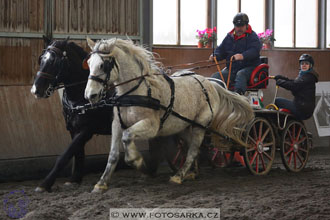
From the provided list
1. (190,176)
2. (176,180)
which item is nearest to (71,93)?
(176,180)

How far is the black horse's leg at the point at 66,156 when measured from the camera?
541 cm

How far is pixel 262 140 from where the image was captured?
22.0ft

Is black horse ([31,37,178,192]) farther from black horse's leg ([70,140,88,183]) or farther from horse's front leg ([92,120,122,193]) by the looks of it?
horse's front leg ([92,120,122,193])

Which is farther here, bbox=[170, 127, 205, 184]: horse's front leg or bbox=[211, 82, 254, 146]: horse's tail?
bbox=[211, 82, 254, 146]: horse's tail

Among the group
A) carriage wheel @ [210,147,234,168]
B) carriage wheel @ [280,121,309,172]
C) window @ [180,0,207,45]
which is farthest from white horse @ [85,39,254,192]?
window @ [180,0,207,45]

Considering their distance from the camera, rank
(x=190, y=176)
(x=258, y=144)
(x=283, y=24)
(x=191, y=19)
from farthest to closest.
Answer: (x=283, y=24) < (x=191, y=19) < (x=258, y=144) < (x=190, y=176)

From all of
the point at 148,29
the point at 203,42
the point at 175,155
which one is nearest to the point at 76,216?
the point at 175,155

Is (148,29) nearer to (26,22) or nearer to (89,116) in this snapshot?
(26,22)

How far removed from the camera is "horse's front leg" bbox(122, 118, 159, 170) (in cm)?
504

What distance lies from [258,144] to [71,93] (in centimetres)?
249

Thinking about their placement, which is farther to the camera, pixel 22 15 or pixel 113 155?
pixel 22 15

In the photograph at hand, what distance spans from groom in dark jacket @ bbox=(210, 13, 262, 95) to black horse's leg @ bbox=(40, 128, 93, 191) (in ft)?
7.11

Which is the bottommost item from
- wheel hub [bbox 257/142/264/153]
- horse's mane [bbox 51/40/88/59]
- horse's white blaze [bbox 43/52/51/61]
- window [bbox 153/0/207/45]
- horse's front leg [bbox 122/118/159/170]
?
wheel hub [bbox 257/142/264/153]

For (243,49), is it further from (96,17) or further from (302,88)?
(96,17)
